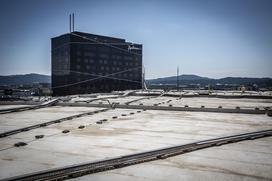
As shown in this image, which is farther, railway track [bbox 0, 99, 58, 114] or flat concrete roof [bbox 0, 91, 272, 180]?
railway track [bbox 0, 99, 58, 114]

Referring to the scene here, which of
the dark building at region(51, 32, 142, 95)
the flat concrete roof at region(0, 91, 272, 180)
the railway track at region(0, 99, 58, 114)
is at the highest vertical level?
the dark building at region(51, 32, 142, 95)

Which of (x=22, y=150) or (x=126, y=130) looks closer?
(x=22, y=150)

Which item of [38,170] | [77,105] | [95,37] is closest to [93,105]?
[77,105]

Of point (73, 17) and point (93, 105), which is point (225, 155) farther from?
point (73, 17)

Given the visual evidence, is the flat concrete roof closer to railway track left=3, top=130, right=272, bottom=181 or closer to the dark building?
railway track left=3, top=130, right=272, bottom=181

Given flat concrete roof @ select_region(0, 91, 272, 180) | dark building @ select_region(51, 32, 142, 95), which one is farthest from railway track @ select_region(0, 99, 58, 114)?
dark building @ select_region(51, 32, 142, 95)

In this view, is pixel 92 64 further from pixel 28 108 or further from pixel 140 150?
pixel 140 150
